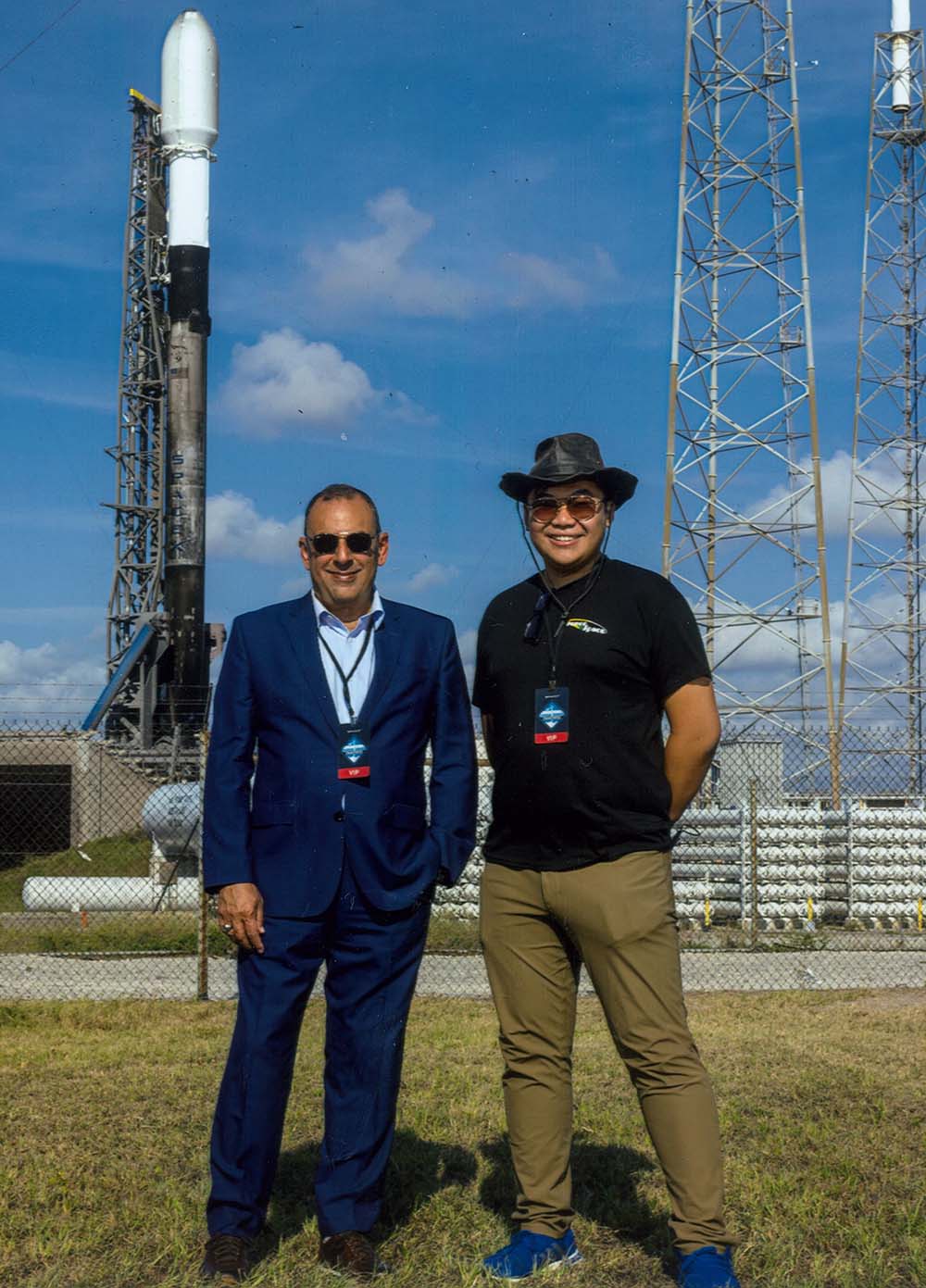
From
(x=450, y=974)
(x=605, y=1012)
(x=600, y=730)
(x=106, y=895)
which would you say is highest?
(x=600, y=730)

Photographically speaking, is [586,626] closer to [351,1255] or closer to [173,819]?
[351,1255]

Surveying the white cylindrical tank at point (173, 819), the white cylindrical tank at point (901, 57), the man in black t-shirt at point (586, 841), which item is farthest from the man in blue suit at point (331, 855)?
the white cylindrical tank at point (901, 57)

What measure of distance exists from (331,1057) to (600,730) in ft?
4.22

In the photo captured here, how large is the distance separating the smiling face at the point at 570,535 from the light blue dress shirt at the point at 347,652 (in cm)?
57

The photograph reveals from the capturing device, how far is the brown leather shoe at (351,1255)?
14.2ft

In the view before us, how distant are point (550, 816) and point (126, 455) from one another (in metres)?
37.9

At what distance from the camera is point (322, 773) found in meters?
4.32

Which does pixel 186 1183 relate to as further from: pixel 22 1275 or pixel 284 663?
pixel 284 663

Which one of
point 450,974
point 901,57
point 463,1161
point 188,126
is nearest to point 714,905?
point 450,974

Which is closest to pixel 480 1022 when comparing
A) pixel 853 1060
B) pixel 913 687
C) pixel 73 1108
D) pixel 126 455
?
pixel 853 1060

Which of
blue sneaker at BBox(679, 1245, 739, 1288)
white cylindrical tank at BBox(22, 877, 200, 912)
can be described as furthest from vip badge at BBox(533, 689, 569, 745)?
white cylindrical tank at BBox(22, 877, 200, 912)

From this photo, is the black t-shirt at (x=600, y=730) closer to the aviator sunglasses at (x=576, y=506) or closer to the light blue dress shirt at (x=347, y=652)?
the aviator sunglasses at (x=576, y=506)

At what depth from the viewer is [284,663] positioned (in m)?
4.43

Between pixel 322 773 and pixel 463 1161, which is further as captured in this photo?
pixel 463 1161
